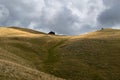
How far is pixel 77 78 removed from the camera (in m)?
60.2

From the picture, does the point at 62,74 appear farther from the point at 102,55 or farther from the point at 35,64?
the point at 102,55

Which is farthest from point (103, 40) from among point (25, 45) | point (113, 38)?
point (25, 45)

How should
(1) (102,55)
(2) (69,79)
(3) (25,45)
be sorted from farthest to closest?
(3) (25,45) < (1) (102,55) < (2) (69,79)

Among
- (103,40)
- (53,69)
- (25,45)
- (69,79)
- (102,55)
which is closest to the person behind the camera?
(69,79)

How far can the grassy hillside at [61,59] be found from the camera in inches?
2123

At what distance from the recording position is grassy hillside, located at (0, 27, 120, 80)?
53912 millimetres

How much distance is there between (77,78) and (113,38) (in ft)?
137

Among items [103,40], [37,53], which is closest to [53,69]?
[37,53]

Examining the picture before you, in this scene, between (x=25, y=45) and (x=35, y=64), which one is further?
(x=25, y=45)

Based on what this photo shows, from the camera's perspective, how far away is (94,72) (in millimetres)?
64125

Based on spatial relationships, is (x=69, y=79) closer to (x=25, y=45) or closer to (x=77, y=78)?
(x=77, y=78)

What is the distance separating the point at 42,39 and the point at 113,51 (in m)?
26.4

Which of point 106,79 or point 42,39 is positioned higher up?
point 42,39

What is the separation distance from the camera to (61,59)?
71.5 m
